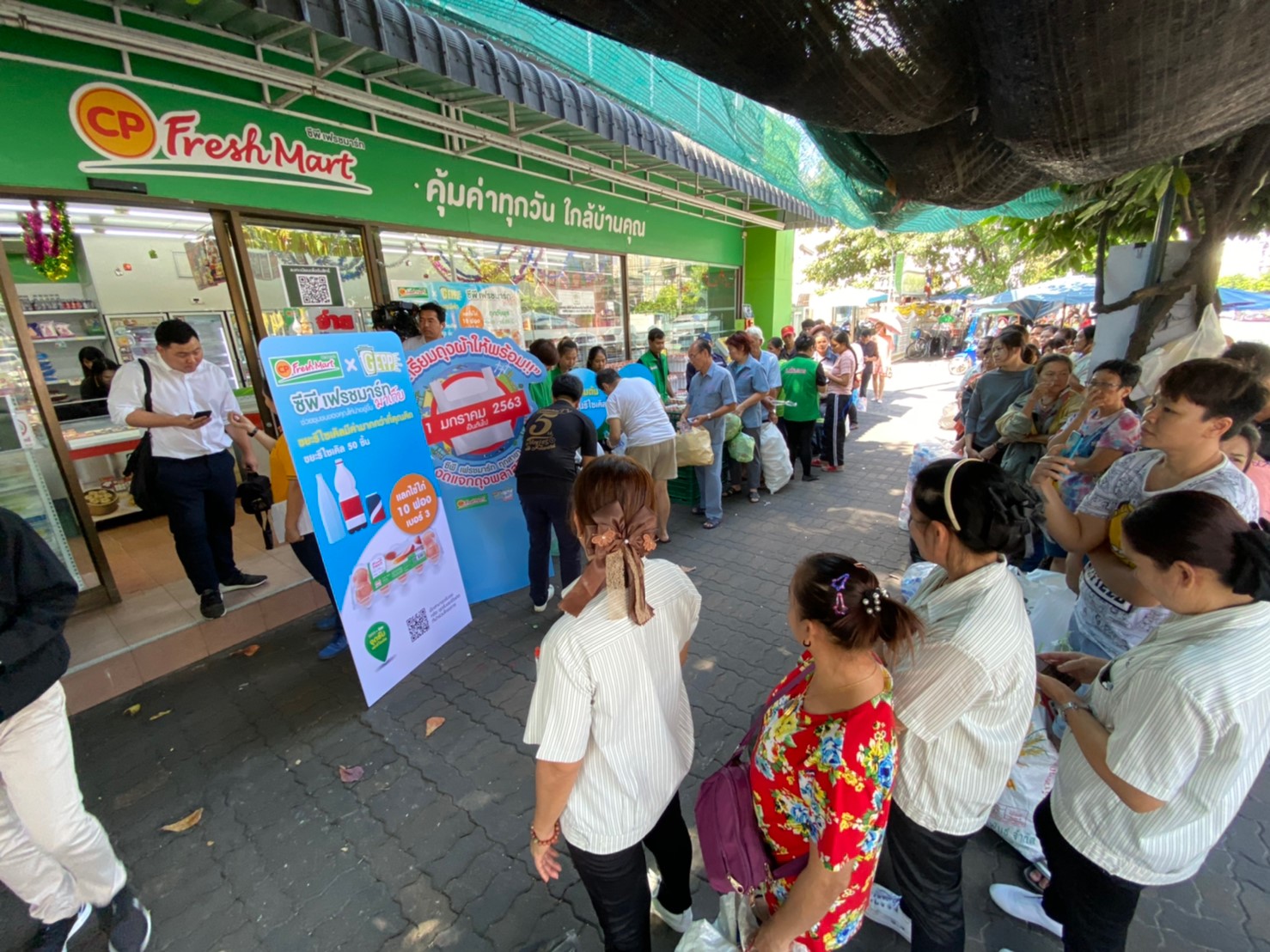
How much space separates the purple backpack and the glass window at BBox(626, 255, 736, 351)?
28.5 ft

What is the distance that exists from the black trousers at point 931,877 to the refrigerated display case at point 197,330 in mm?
Answer: 8368

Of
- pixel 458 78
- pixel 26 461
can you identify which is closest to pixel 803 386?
pixel 458 78

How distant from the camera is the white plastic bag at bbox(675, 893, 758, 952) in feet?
4.28

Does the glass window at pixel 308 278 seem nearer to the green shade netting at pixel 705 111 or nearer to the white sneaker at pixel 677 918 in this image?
the green shade netting at pixel 705 111

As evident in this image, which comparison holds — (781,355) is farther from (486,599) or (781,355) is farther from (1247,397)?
(1247,397)

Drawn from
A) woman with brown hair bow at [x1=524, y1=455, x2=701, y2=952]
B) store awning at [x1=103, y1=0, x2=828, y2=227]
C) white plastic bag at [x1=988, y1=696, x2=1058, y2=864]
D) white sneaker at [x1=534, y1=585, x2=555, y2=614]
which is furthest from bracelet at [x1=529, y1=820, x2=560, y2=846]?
store awning at [x1=103, y1=0, x2=828, y2=227]

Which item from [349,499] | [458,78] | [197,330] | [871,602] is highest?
[458,78]

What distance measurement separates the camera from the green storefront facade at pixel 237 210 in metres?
3.50

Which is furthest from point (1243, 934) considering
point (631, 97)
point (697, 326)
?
point (697, 326)

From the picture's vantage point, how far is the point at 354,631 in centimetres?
288

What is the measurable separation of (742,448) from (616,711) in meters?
4.92

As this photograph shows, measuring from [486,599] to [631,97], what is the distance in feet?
11.5

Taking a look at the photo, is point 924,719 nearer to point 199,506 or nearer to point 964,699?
point 964,699

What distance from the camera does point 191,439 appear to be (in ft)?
11.9
